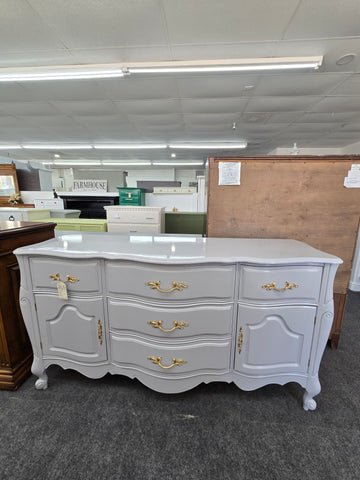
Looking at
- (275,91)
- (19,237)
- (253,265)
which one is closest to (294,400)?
(253,265)

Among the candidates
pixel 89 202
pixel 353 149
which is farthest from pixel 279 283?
pixel 353 149

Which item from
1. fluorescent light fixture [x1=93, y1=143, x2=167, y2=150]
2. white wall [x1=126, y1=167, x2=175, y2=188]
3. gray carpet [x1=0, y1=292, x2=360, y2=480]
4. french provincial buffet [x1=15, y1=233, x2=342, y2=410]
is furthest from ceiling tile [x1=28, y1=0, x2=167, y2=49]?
white wall [x1=126, y1=167, x2=175, y2=188]

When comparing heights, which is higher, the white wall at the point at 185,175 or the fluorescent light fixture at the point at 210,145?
the fluorescent light fixture at the point at 210,145

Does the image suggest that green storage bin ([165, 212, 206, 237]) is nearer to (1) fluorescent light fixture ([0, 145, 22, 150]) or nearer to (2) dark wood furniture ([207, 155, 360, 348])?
(2) dark wood furniture ([207, 155, 360, 348])

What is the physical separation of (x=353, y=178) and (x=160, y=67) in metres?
2.17

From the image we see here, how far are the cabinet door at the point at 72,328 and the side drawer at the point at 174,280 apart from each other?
0.22 meters

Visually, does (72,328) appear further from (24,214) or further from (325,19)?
(325,19)

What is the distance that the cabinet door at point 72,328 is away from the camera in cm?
103

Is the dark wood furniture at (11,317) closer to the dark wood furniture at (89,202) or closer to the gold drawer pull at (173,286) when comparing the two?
the gold drawer pull at (173,286)

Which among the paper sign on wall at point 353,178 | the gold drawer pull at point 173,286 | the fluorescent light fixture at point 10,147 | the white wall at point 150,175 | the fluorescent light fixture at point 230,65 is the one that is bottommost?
the gold drawer pull at point 173,286

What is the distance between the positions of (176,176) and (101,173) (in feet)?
Result: 12.8

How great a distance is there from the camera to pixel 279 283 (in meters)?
0.93

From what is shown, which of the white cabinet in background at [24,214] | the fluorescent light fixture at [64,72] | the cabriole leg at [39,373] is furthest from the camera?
the white cabinet in background at [24,214]

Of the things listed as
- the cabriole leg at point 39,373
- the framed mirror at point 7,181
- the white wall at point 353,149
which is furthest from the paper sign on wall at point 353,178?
the framed mirror at point 7,181
